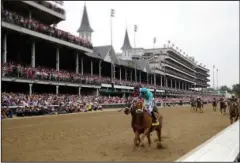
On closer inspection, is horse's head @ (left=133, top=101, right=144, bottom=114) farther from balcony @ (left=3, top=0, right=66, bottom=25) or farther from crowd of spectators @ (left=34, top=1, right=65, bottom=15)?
crowd of spectators @ (left=34, top=1, right=65, bottom=15)

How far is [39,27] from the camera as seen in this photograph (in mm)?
29938

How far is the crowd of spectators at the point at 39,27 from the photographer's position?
26.0 meters

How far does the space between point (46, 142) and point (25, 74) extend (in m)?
17.3

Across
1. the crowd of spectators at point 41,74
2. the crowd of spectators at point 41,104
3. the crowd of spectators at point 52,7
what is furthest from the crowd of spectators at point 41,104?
the crowd of spectators at point 52,7

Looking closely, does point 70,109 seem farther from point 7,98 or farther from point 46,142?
point 46,142

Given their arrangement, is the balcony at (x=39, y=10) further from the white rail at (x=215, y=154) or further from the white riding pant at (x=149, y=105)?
the white rail at (x=215, y=154)

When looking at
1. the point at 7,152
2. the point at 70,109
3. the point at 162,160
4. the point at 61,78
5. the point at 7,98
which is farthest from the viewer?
the point at 61,78

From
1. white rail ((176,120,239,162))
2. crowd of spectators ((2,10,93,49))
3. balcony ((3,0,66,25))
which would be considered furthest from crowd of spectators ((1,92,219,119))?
white rail ((176,120,239,162))

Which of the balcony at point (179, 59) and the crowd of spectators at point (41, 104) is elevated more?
the balcony at point (179, 59)

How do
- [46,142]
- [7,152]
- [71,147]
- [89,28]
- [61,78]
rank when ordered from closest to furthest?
[7,152] < [71,147] < [46,142] < [61,78] < [89,28]

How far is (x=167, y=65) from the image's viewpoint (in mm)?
95688

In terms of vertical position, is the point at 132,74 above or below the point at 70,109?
above

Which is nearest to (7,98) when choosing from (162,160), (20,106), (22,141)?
(20,106)

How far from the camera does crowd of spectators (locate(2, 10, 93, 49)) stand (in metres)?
26.0
